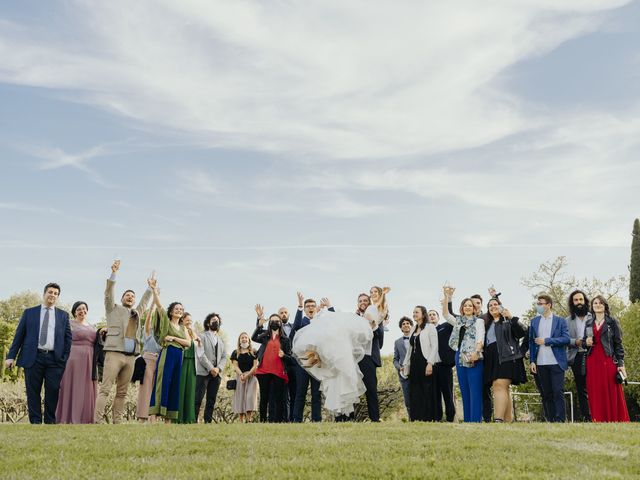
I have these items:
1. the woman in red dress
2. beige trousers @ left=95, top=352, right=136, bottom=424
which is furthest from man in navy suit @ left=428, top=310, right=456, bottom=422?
beige trousers @ left=95, top=352, right=136, bottom=424

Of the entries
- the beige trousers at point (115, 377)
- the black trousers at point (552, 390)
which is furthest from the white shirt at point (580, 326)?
the beige trousers at point (115, 377)

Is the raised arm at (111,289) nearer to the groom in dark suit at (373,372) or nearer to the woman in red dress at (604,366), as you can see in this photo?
the groom in dark suit at (373,372)

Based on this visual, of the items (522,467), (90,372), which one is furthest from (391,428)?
(90,372)

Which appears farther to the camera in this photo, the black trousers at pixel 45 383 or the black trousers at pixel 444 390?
the black trousers at pixel 444 390

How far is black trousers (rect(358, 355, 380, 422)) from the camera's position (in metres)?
13.2

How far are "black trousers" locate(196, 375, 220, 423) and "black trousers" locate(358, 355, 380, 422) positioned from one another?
3.88 m

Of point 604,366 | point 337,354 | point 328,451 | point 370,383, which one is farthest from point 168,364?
point 604,366

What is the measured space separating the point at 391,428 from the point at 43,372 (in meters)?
6.91

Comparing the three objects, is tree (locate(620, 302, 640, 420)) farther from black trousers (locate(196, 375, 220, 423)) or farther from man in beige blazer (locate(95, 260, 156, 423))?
man in beige blazer (locate(95, 260, 156, 423))

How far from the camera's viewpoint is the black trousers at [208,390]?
15.3 meters

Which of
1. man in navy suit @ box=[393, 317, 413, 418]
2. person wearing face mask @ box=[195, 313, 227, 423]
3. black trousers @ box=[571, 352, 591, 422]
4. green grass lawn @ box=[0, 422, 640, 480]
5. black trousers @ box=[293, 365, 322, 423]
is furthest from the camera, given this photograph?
man in navy suit @ box=[393, 317, 413, 418]

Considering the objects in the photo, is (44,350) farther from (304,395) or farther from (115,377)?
(304,395)

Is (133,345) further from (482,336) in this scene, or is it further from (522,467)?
(522,467)

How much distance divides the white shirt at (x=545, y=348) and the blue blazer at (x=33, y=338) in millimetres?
8838
